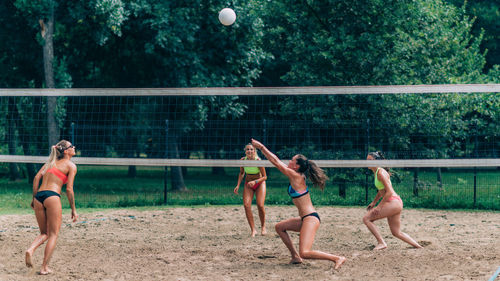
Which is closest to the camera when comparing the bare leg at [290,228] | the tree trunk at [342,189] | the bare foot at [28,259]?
the bare foot at [28,259]

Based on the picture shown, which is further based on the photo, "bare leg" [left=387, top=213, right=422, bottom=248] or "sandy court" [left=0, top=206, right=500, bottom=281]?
"bare leg" [left=387, top=213, right=422, bottom=248]

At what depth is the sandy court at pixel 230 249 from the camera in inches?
259

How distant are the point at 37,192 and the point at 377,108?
999cm

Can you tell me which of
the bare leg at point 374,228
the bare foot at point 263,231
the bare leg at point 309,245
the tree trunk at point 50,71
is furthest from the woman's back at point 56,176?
the tree trunk at point 50,71

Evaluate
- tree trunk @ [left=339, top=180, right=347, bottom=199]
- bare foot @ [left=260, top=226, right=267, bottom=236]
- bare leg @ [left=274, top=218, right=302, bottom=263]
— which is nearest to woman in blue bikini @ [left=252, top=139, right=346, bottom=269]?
bare leg @ [left=274, top=218, right=302, bottom=263]

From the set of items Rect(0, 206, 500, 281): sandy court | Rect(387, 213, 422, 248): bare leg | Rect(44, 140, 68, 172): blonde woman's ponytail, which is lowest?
Rect(0, 206, 500, 281): sandy court

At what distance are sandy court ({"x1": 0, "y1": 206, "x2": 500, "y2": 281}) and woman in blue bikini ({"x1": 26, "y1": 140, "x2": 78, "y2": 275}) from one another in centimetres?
32

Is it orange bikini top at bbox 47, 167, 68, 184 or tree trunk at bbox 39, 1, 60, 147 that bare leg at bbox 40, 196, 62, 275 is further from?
tree trunk at bbox 39, 1, 60, 147

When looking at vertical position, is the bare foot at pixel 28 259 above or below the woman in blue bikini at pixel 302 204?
below

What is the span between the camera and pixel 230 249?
26.5ft

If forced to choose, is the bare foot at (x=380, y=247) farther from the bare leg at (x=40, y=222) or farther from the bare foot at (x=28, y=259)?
the bare foot at (x=28, y=259)

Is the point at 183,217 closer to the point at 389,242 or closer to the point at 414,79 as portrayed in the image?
the point at 389,242

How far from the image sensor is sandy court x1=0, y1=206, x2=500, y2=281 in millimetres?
6582

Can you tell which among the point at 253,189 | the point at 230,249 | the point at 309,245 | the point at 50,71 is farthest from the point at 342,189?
the point at 50,71
